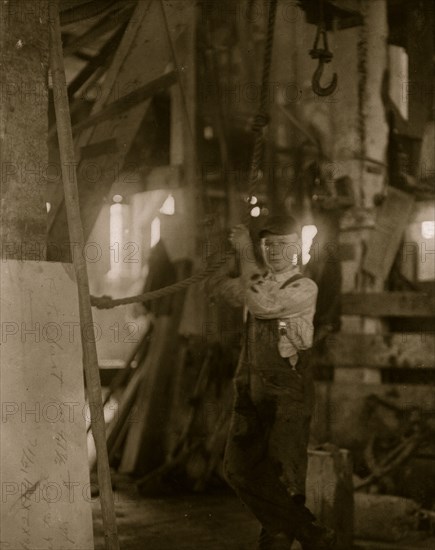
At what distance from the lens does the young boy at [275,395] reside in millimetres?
5246

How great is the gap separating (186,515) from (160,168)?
22.7 feet

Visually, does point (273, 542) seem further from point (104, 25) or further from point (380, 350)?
point (104, 25)

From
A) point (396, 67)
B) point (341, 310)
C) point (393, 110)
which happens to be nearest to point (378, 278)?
point (341, 310)

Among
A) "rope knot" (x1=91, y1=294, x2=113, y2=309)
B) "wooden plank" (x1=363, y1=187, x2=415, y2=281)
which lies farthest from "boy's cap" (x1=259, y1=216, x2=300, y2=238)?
"wooden plank" (x1=363, y1=187, x2=415, y2=281)

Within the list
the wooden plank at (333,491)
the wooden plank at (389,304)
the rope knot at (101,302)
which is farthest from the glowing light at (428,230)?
the rope knot at (101,302)

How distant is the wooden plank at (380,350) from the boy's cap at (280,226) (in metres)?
2.76

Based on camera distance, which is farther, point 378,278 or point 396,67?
point 396,67

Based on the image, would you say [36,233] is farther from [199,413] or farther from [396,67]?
[396,67]

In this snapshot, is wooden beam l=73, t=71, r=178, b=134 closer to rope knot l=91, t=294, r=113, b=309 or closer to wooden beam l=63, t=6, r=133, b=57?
wooden beam l=63, t=6, r=133, b=57

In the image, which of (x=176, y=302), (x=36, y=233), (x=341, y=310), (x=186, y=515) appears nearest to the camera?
(x=36, y=233)

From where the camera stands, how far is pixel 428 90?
29.0 ft

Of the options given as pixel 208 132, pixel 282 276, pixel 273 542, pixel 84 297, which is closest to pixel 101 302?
pixel 84 297

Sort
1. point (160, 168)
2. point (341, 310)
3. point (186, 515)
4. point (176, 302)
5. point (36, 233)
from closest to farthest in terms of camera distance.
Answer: point (36, 233) → point (186, 515) → point (341, 310) → point (176, 302) → point (160, 168)

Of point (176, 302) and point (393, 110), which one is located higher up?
point (393, 110)
